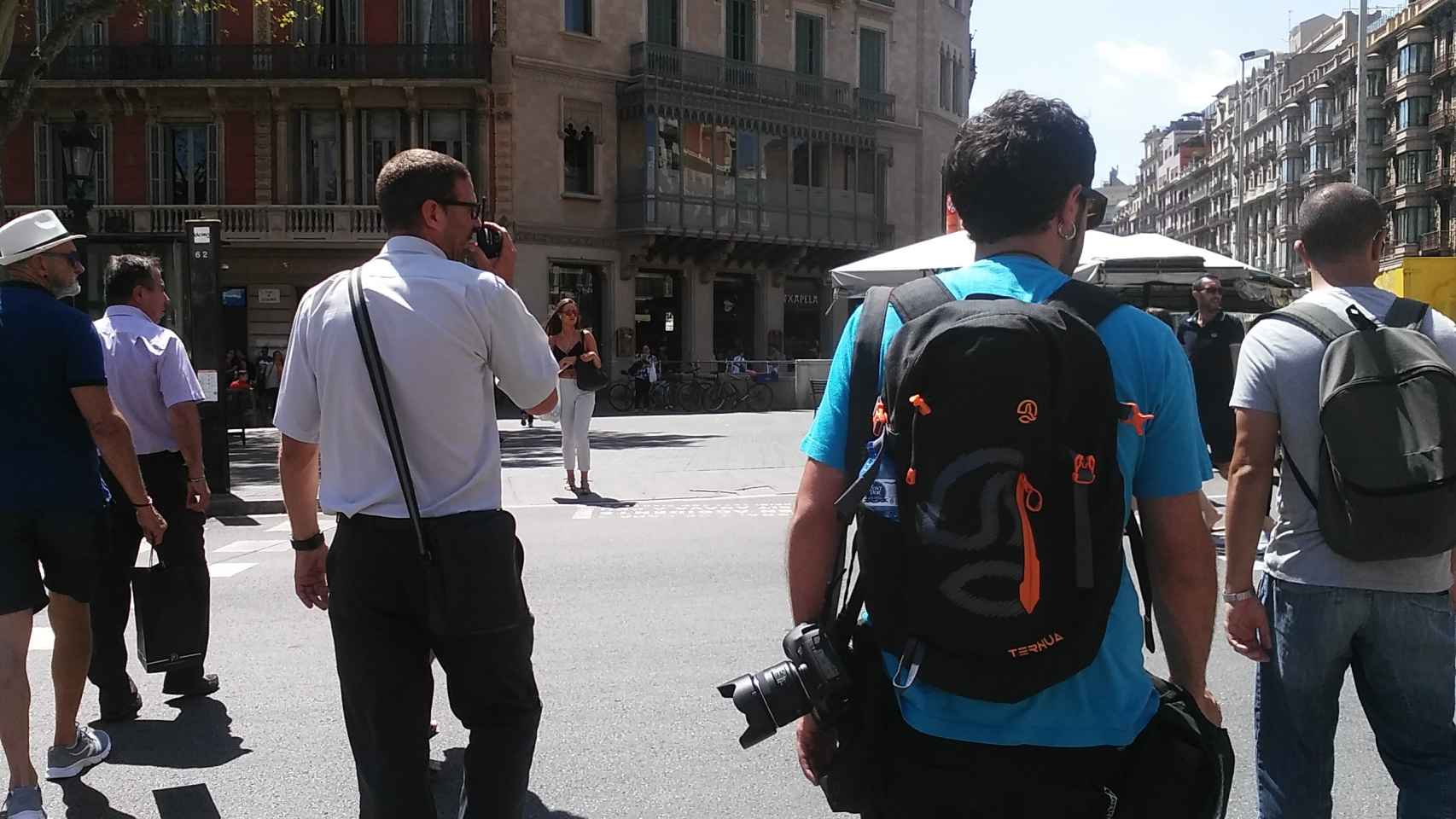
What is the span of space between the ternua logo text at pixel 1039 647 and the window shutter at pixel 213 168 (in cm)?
3193

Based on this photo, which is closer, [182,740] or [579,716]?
[182,740]

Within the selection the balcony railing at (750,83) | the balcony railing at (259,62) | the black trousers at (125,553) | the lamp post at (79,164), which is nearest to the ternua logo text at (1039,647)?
the black trousers at (125,553)

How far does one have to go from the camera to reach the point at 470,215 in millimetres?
3293

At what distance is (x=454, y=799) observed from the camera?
165 inches

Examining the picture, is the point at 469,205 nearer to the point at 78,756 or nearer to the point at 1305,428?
the point at 1305,428

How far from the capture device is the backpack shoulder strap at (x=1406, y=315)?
118 inches

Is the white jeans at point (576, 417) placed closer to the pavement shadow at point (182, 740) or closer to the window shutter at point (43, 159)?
the pavement shadow at point (182, 740)

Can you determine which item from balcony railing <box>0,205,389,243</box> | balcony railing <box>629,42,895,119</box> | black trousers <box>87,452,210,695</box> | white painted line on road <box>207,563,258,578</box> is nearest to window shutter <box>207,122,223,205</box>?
balcony railing <box>0,205,389,243</box>

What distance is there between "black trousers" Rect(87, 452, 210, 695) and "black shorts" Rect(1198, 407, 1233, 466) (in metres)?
5.85

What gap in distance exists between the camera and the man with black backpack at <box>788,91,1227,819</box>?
5.90ft

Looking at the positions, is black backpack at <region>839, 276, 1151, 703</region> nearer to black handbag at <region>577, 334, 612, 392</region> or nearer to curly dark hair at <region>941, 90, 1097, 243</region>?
curly dark hair at <region>941, 90, 1097, 243</region>

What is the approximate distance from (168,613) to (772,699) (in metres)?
3.81

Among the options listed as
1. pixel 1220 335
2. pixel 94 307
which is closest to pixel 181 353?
pixel 1220 335

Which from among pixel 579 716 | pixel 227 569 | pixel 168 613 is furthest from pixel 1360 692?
pixel 227 569
